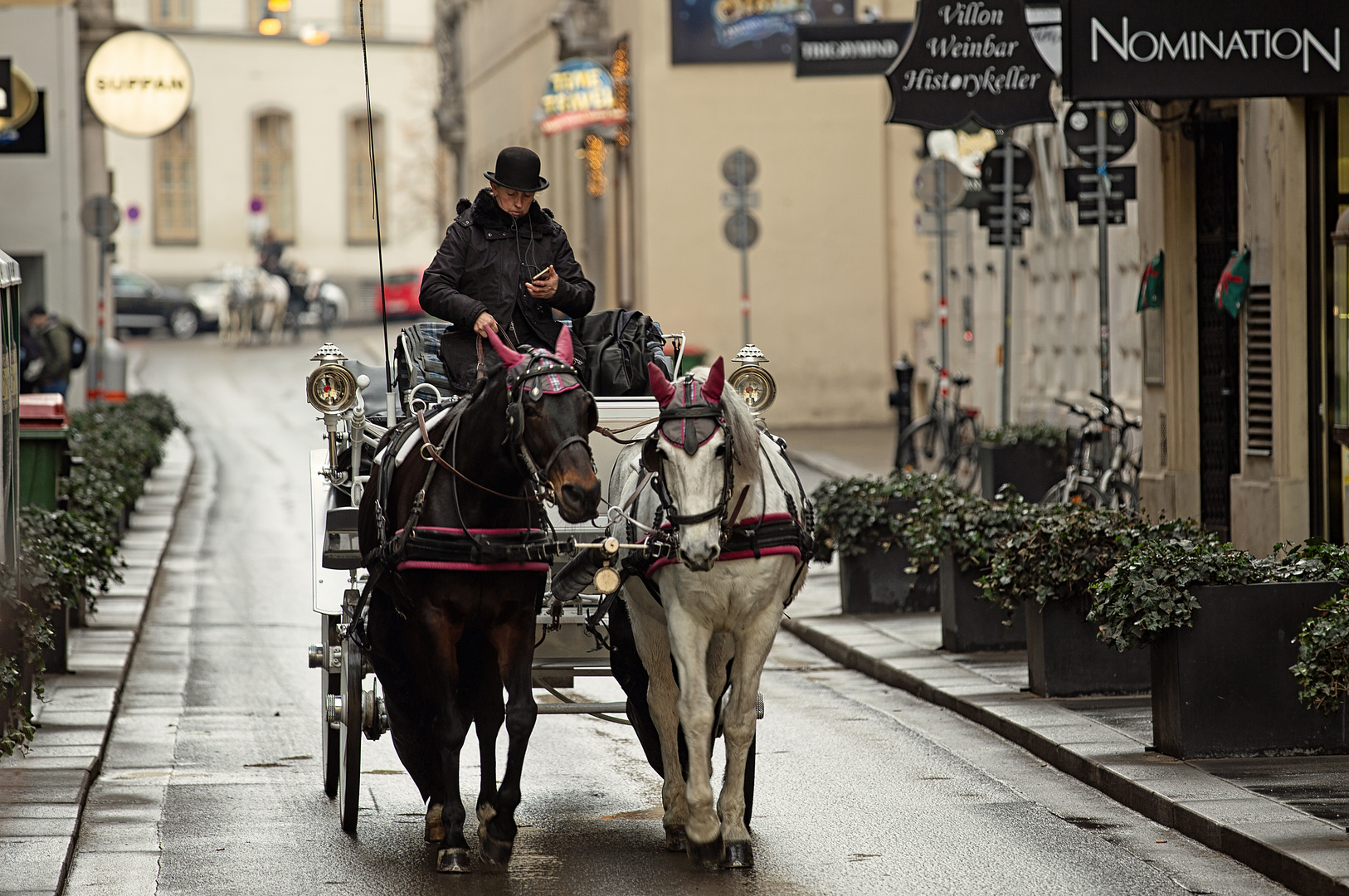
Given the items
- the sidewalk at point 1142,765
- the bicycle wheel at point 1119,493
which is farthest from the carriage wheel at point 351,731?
the bicycle wheel at point 1119,493

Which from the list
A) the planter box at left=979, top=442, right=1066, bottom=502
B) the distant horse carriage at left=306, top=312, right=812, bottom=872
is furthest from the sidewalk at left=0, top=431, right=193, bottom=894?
the planter box at left=979, top=442, right=1066, bottom=502

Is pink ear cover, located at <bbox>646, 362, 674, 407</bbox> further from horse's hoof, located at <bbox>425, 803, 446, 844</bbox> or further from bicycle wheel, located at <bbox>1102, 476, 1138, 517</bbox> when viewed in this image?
bicycle wheel, located at <bbox>1102, 476, 1138, 517</bbox>

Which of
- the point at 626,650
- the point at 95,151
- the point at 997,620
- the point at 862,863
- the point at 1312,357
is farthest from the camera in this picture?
the point at 95,151

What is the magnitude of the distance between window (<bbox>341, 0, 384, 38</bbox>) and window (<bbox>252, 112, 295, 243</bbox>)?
3702 millimetres

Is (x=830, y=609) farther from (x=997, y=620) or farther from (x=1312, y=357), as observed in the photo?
(x=1312, y=357)

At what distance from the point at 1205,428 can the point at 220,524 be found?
1055 cm

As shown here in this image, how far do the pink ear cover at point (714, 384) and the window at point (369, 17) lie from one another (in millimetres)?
59246

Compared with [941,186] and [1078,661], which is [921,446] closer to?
[941,186]

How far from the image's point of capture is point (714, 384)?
7469 millimetres

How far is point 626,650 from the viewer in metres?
8.50

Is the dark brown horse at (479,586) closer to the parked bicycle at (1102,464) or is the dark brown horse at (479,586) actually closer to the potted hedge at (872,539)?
the potted hedge at (872,539)

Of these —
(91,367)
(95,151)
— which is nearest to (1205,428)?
(91,367)

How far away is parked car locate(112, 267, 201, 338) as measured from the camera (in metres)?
55.0

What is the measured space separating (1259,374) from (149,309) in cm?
4455
